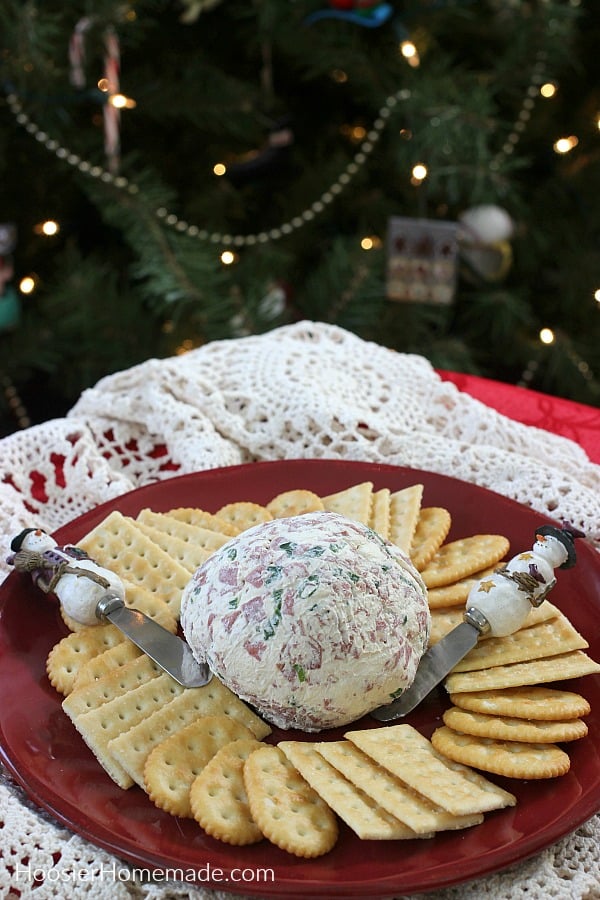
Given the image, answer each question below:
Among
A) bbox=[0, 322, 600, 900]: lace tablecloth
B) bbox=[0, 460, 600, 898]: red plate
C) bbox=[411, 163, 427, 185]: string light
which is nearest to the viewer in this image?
bbox=[0, 460, 600, 898]: red plate

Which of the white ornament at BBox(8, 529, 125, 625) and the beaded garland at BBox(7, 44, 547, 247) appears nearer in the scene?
the white ornament at BBox(8, 529, 125, 625)

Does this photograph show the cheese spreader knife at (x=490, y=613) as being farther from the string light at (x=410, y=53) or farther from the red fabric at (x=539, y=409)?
the string light at (x=410, y=53)

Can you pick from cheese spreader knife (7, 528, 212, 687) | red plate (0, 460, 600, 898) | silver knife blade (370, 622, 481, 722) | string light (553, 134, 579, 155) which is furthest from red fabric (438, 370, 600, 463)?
string light (553, 134, 579, 155)

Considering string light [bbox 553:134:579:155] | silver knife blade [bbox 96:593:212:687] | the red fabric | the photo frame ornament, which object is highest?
string light [bbox 553:134:579:155]

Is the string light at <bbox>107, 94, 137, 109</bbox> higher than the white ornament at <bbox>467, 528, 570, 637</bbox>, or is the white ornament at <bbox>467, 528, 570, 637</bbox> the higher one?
the string light at <bbox>107, 94, 137, 109</bbox>

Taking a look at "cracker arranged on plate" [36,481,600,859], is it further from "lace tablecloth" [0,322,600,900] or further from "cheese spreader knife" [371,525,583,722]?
"lace tablecloth" [0,322,600,900]

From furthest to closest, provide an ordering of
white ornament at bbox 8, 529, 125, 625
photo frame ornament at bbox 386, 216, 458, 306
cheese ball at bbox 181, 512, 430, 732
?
photo frame ornament at bbox 386, 216, 458, 306
white ornament at bbox 8, 529, 125, 625
cheese ball at bbox 181, 512, 430, 732
